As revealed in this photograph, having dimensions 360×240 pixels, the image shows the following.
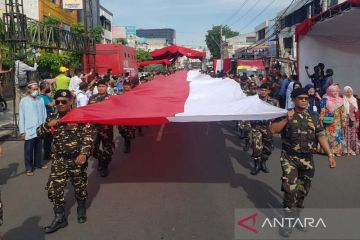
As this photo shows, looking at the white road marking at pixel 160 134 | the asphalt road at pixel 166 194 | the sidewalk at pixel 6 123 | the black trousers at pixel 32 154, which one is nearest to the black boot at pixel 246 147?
the asphalt road at pixel 166 194

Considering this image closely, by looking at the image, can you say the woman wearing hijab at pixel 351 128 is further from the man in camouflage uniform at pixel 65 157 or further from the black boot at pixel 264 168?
the man in camouflage uniform at pixel 65 157

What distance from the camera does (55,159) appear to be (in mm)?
4914

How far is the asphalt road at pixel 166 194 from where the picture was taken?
4.80 m

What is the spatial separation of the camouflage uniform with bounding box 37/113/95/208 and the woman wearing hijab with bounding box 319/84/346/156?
18.4 feet

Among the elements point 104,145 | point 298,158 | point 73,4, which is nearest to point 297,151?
point 298,158

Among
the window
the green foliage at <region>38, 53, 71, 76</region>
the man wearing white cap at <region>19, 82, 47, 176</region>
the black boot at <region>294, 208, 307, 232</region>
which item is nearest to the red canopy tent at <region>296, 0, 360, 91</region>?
the man wearing white cap at <region>19, 82, 47, 176</region>

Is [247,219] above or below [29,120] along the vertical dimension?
below

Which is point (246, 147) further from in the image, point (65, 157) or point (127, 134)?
point (65, 157)

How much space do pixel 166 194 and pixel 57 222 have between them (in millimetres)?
1809

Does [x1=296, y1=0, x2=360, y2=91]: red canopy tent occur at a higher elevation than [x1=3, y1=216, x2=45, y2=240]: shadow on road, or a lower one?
higher

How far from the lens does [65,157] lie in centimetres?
491

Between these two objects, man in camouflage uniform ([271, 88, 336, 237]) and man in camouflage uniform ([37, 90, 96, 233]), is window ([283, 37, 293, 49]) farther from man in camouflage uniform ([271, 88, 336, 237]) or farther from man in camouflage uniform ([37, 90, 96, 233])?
man in camouflage uniform ([37, 90, 96, 233])

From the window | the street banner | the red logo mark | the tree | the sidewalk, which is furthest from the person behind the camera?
the tree

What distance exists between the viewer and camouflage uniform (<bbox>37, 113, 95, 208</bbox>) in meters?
4.80
